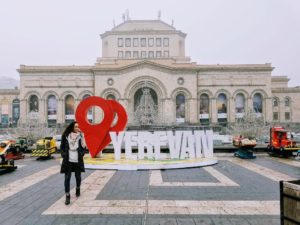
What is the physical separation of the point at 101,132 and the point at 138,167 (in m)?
3.20

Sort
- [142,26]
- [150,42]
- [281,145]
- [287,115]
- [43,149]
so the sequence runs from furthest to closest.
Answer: [142,26], [150,42], [287,115], [281,145], [43,149]

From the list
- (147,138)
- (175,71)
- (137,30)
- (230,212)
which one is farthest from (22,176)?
(137,30)

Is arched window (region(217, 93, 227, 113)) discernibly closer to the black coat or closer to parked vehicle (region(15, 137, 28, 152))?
parked vehicle (region(15, 137, 28, 152))

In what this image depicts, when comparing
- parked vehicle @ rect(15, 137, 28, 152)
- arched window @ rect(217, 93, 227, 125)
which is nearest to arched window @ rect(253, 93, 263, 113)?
arched window @ rect(217, 93, 227, 125)

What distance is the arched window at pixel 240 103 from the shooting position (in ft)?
175

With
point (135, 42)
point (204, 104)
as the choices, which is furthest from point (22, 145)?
point (135, 42)

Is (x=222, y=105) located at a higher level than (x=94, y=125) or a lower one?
higher

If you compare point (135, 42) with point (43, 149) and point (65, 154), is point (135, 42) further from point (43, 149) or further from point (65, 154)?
point (65, 154)

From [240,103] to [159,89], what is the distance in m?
15.4

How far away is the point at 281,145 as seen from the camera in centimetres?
1914

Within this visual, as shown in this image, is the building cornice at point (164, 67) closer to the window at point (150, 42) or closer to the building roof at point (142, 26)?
the window at point (150, 42)

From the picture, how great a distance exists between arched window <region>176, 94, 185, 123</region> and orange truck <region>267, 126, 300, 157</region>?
32.7m

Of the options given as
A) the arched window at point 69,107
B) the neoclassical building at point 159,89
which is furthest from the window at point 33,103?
the arched window at point 69,107

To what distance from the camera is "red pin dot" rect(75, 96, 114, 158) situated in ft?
50.0
